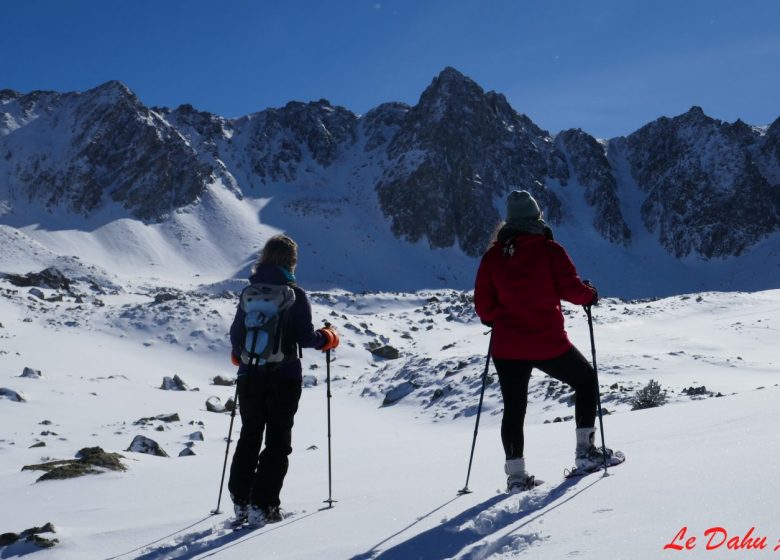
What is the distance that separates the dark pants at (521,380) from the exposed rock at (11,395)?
12.5 meters

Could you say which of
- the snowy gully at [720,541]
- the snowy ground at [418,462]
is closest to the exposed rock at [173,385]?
the snowy ground at [418,462]

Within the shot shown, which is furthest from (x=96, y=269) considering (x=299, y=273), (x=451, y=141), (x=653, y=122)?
(x=653, y=122)

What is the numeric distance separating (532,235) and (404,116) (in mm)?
113800

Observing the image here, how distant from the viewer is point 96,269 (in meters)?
64.8

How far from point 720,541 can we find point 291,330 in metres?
3.33

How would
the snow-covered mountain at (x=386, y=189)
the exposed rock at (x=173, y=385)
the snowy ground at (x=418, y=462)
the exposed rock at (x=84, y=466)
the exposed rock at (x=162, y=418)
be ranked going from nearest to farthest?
the snowy ground at (x=418, y=462) < the exposed rock at (x=84, y=466) < the exposed rock at (x=162, y=418) < the exposed rock at (x=173, y=385) < the snow-covered mountain at (x=386, y=189)

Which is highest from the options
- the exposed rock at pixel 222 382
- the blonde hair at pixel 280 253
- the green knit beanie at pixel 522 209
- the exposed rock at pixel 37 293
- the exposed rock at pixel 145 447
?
the exposed rock at pixel 37 293

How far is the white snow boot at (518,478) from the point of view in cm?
459

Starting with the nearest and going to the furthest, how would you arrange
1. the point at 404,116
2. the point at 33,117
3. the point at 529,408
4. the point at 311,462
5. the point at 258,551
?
the point at 258,551, the point at 311,462, the point at 529,408, the point at 33,117, the point at 404,116

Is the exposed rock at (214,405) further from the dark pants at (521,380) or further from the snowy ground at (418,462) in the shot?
the dark pants at (521,380)

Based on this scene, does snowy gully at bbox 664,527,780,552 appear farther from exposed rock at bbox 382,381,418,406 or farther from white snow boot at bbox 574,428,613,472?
exposed rock at bbox 382,381,418,406

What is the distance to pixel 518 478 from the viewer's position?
182 inches

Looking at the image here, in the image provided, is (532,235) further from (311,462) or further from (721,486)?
(311,462)

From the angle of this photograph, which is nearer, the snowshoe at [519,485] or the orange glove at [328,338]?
the snowshoe at [519,485]
